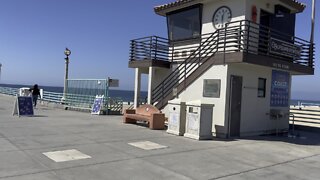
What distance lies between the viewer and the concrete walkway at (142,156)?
6893 mm

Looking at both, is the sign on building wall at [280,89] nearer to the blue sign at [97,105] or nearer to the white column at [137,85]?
the white column at [137,85]

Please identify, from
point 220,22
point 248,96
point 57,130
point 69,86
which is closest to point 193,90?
point 248,96

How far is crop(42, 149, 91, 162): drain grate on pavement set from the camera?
7787mm

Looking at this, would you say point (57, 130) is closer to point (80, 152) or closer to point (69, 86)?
point (80, 152)

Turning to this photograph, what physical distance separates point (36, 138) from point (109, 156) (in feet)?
10.4

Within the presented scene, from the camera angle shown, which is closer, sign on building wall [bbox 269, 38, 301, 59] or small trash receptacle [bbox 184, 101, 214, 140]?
small trash receptacle [bbox 184, 101, 214, 140]

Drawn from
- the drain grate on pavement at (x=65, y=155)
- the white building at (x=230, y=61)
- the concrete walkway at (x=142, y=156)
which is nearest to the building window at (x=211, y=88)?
the white building at (x=230, y=61)

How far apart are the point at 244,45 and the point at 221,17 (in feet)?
9.63

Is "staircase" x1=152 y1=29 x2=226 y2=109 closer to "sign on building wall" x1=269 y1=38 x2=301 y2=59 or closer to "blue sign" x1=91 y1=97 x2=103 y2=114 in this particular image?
"sign on building wall" x1=269 y1=38 x2=301 y2=59

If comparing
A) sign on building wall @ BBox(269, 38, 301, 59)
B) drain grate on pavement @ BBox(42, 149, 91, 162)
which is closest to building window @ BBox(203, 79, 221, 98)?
sign on building wall @ BBox(269, 38, 301, 59)

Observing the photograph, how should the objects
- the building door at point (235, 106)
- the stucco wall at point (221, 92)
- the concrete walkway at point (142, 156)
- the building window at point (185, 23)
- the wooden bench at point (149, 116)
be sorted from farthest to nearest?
the building window at point (185, 23)
the wooden bench at point (149, 116)
the building door at point (235, 106)
the stucco wall at point (221, 92)
the concrete walkway at point (142, 156)

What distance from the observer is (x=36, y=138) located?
10.3 metres

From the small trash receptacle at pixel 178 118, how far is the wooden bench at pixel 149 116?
42.1 inches

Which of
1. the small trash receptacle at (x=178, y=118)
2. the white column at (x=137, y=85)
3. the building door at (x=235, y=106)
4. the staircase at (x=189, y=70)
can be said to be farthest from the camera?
the white column at (x=137, y=85)
